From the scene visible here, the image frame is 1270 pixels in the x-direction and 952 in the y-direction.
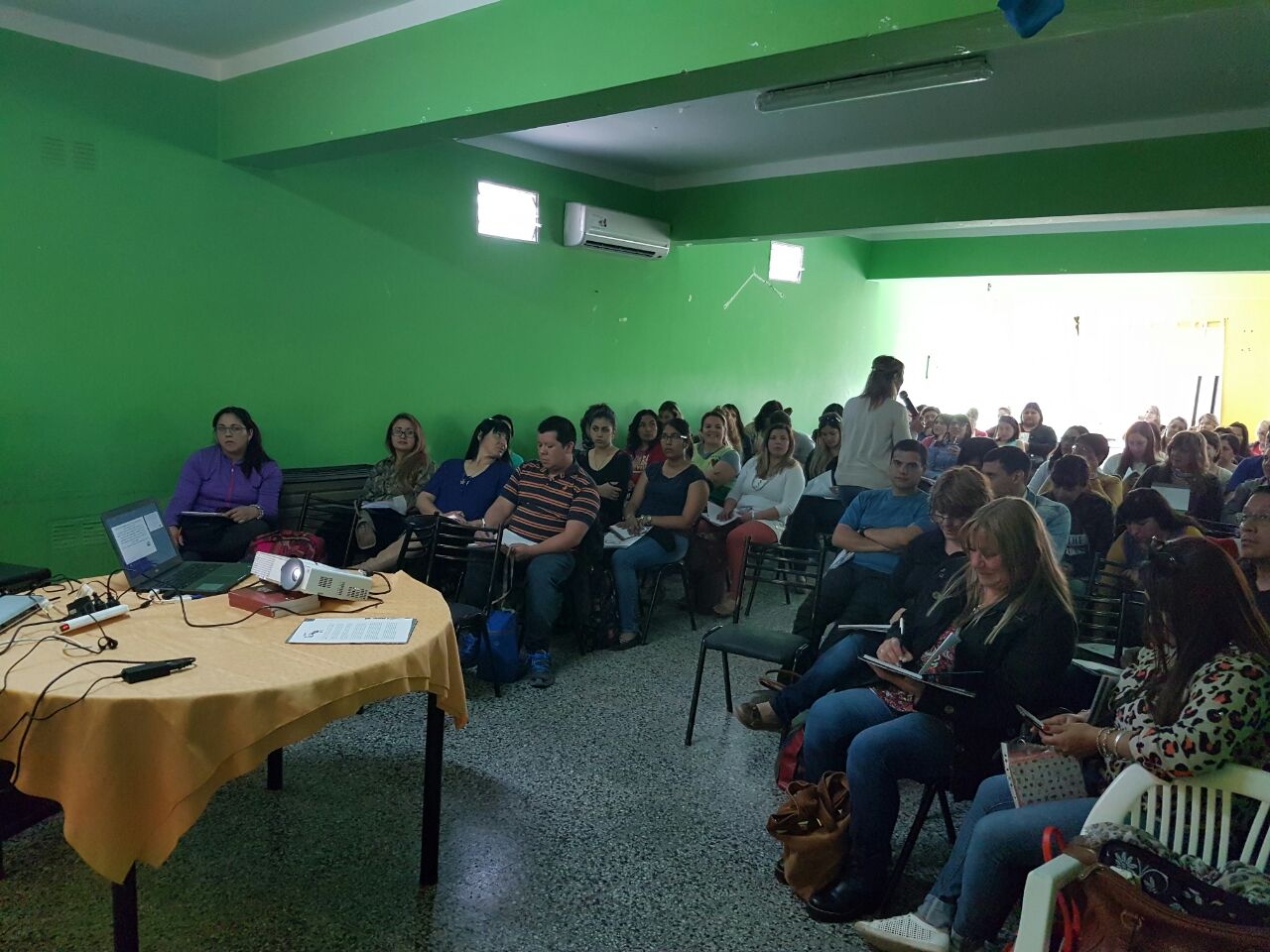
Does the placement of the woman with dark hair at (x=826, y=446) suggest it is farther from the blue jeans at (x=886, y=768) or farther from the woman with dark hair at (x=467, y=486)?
the blue jeans at (x=886, y=768)

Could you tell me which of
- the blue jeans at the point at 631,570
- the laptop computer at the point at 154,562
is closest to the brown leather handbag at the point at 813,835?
the laptop computer at the point at 154,562

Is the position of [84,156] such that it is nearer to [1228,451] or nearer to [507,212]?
[507,212]

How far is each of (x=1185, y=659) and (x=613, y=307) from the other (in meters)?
5.71

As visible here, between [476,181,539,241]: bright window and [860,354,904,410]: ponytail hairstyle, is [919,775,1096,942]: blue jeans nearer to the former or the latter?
[860,354,904,410]: ponytail hairstyle

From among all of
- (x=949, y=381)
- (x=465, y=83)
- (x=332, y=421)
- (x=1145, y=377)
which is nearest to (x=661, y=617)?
(x=332, y=421)

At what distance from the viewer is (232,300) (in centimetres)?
471

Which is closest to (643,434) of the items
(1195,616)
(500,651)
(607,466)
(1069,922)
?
(607,466)

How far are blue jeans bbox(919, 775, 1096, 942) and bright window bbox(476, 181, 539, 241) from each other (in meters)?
5.13

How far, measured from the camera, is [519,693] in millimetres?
3812

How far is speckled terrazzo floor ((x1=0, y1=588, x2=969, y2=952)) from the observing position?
7.16ft

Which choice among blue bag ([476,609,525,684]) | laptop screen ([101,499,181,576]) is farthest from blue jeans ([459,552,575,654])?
laptop screen ([101,499,181,576])

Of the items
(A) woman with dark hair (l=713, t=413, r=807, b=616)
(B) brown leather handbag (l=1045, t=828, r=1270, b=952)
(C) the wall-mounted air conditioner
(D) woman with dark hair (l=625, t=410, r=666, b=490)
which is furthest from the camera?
(D) woman with dark hair (l=625, t=410, r=666, b=490)

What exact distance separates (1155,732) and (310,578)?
2154mm

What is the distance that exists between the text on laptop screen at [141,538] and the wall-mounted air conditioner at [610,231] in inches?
173
